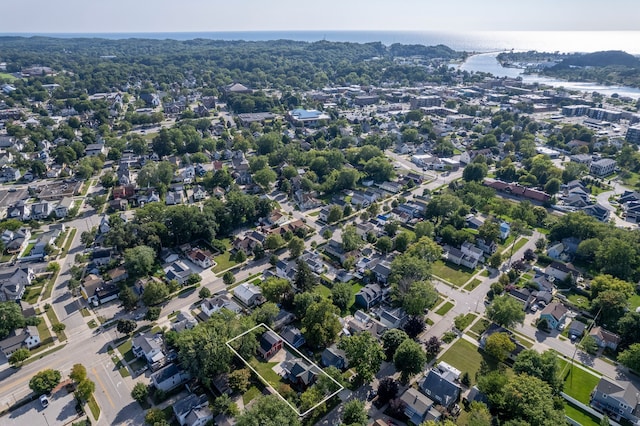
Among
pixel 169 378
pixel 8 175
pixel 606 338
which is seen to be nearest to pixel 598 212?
pixel 606 338

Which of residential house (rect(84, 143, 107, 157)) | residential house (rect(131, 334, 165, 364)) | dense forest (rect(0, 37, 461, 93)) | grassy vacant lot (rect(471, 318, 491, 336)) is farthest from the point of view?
dense forest (rect(0, 37, 461, 93))

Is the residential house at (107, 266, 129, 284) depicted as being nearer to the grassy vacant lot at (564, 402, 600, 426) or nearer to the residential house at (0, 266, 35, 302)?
the residential house at (0, 266, 35, 302)

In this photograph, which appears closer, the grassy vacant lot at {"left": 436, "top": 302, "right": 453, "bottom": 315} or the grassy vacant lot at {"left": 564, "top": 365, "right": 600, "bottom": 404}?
the grassy vacant lot at {"left": 564, "top": 365, "right": 600, "bottom": 404}

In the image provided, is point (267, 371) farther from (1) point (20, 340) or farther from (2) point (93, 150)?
(2) point (93, 150)

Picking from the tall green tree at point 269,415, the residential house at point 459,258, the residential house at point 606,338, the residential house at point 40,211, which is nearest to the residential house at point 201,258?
the tall green tree at point 269,415

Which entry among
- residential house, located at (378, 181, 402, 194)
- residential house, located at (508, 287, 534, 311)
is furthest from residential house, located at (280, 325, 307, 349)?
residential house, located at (378, 181, 402, 194)

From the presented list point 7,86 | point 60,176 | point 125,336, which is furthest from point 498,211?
point 7,86

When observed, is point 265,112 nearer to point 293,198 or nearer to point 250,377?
point 293,198
